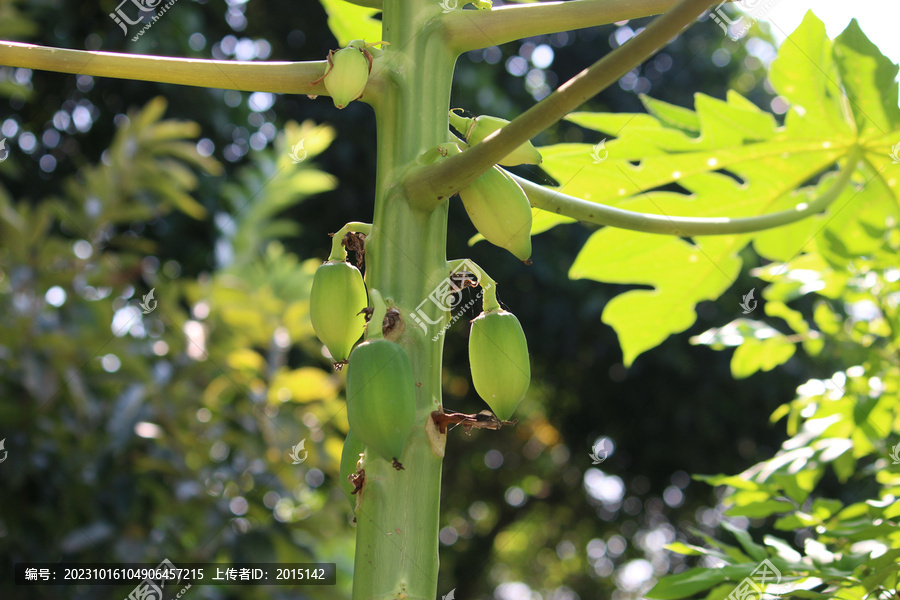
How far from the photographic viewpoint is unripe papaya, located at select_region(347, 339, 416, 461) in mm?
433

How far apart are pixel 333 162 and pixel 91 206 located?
7.41 feet

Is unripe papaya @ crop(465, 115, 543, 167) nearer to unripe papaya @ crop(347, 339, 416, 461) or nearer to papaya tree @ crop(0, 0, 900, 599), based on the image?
papaya tree @ crop(0, 0, 900, 599)

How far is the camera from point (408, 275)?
487 millimetres

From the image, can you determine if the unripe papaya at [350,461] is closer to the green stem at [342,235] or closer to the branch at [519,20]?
the green stem at [342,235]

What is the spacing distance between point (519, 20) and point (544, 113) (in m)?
0.11

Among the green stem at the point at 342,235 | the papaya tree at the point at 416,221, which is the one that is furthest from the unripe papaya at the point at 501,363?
the green stem at the point at 342,235

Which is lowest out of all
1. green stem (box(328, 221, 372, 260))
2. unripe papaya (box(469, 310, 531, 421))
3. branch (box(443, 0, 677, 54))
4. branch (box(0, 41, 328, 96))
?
unripe papaya (box(469, 310, 531, 421))


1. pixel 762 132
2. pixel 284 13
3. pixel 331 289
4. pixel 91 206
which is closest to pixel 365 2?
pixel 331 289

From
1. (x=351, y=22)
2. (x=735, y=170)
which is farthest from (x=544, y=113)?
(x=735, y=170)

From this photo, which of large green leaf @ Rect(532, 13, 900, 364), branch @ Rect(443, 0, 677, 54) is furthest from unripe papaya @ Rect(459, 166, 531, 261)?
large green leaf @ Rect(532, 13, 900, 364)

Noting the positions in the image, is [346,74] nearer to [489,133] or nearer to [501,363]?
[489,133]

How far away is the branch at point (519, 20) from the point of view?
1.71 ft

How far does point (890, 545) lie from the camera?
683mm

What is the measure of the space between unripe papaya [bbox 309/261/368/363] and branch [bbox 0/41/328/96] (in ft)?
0.42
